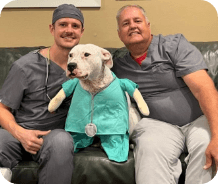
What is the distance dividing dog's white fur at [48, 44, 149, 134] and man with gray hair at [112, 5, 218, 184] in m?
0.19

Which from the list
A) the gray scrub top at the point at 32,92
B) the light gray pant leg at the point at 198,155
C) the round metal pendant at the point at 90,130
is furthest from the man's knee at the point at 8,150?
the light gray pant leg at the point at 198,155

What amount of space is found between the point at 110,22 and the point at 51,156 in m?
1.28

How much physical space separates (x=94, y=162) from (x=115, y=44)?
1.14m

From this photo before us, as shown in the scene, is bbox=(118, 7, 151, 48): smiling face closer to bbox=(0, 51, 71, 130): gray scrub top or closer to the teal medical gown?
the teal medical gown

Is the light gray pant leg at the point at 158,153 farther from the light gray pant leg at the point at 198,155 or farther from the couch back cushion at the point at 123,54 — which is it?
the couch back cushion at the point at 123,54

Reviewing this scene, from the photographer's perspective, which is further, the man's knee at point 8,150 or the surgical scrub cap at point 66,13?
the surgical scrub cap at point 66,13

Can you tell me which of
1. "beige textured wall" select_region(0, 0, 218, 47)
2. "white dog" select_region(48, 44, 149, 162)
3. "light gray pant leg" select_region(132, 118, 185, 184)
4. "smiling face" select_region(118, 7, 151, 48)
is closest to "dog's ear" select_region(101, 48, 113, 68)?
"white dog" select_region(48, 44, 149, 162)

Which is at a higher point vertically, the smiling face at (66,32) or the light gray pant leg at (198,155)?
the smiling face at (66,32)

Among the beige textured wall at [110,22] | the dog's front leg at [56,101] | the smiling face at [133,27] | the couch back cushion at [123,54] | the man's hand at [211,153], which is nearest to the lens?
the man's hand at [211,153]

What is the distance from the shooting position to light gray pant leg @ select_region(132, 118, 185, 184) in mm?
1132

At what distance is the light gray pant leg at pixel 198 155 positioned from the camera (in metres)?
1.14

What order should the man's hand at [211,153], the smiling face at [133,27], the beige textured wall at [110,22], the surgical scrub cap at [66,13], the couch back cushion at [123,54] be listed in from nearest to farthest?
1. the man's hand at [211,153]
2. the surgical scrub cap at [66,13]
3. the smiling face at [133,27]
4. the couch back cushion at [123,54]
5. the beige textured wall at [110,22]

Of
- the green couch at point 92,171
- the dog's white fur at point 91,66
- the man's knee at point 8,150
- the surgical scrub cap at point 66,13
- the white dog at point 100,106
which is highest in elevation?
the surgical scrub cap at point 66,13

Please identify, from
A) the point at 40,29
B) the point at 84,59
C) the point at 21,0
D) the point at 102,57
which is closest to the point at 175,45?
the point at 102,57
